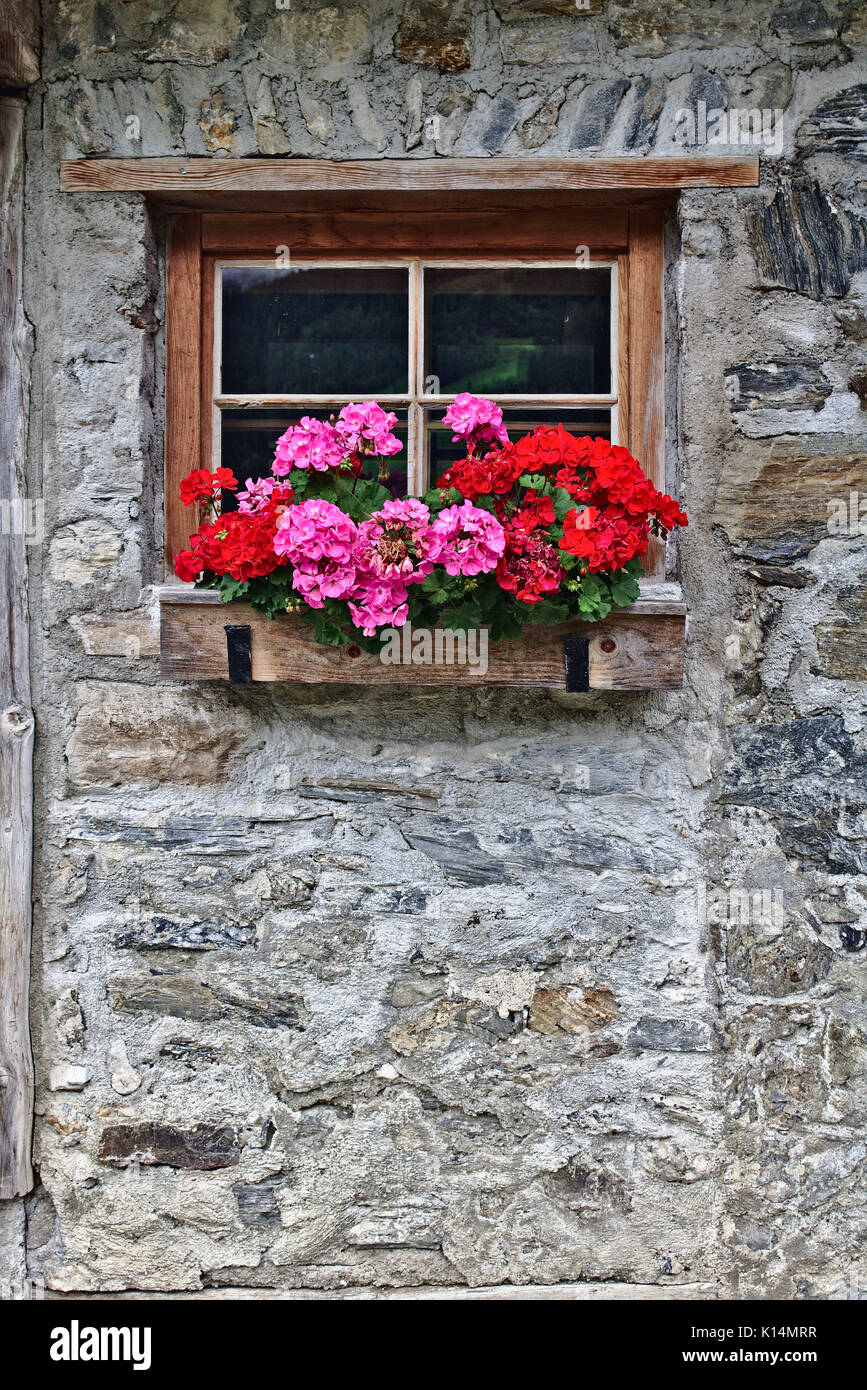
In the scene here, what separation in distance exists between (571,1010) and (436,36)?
212cm

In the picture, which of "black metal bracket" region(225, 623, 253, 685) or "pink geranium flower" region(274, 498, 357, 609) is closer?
"pink geranium flower" region(274, 498, 357, 609)

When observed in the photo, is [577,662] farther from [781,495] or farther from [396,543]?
[781,495]

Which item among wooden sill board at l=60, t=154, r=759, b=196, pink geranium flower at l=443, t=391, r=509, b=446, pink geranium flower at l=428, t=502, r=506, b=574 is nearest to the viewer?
pink geranium flower at l=428, t=502, r=506, b=574

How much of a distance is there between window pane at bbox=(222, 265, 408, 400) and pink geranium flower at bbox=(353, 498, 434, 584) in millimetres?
489

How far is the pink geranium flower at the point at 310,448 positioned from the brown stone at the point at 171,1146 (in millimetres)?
1424

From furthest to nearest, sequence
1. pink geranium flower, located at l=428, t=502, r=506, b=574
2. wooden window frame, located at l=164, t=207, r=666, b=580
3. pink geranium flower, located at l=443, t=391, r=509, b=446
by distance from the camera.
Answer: wooden window frame, located at l=164, t=207, r=666, b=580, pink geranium flower, located at l=443, t=391, r=509, b=446, pink geranium flower, located at l=428, t=502, r=506, b=574

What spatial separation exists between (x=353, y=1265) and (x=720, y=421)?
6.51 feet

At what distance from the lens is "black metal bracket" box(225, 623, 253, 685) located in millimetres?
2018

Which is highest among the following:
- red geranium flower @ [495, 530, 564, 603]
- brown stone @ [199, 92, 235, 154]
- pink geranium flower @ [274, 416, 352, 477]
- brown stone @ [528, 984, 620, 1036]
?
brown stone @ [199, 92, 235, 154]

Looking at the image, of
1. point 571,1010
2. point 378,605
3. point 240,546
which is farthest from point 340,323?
point 571,1010

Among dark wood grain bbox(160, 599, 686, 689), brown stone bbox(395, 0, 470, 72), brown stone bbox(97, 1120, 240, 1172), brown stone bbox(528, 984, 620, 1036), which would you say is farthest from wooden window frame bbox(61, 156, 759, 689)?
brown stone bbox(97, 1120, 240, 1172)

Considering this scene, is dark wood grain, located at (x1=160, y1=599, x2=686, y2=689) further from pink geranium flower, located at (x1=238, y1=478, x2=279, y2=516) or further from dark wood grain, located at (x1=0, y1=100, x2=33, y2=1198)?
dark wood grain, located at (x1=0, y1=100, x2=33, y2=1198)

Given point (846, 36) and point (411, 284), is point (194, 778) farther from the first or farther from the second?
point (846, 36)

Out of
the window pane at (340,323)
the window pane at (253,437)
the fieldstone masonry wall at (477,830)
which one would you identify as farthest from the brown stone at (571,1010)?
the window pane at (340,323)
